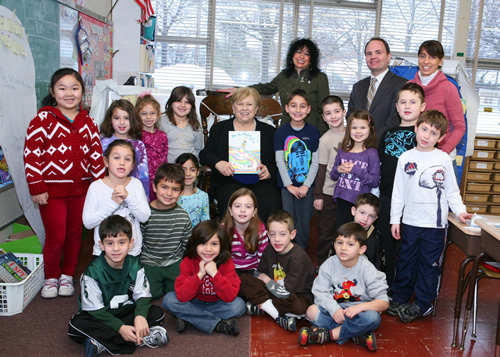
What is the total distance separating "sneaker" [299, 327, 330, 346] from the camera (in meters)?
2.32

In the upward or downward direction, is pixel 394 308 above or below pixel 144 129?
below

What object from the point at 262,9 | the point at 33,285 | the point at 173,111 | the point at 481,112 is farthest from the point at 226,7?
the point at 33,285

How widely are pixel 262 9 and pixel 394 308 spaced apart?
15.5 feet

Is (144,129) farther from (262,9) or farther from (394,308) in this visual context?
(262,9)

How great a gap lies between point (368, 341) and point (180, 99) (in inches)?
81.2

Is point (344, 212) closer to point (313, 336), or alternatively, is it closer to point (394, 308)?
point (394, 308)

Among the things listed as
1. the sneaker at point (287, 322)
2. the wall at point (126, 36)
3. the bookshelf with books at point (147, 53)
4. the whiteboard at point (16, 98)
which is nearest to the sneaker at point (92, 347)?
the sneaker at point (287, 322)

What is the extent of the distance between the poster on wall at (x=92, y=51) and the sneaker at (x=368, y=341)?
9.62 ft

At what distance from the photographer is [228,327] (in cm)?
241

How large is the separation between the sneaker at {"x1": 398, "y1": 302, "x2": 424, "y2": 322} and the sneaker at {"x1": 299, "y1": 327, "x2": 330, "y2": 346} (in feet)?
1.83

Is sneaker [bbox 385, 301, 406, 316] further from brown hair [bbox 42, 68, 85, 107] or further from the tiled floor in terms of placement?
brown hair [bbox 42, 68, 85, 107]

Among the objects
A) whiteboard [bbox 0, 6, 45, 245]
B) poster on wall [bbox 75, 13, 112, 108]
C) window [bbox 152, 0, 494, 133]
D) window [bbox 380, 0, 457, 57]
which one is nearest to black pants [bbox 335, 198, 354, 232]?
whiteboard [bbox 0, 6, 45, 245]

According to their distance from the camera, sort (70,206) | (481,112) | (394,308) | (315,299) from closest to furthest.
Answer: (315,299), (394,308), (70,206), (481,112)

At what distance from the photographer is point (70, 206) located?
288 centimetres
